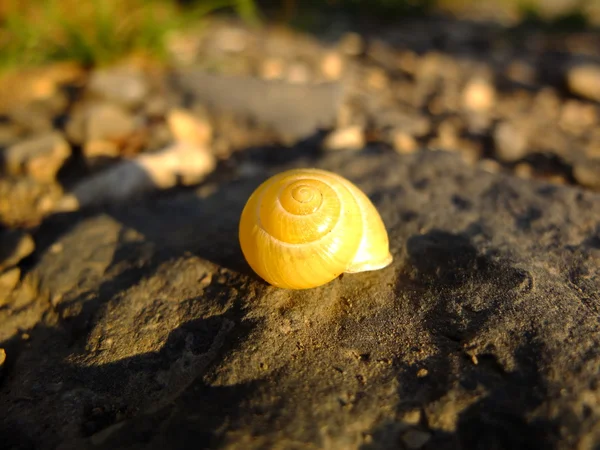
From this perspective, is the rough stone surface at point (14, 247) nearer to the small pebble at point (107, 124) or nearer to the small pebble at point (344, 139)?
the small pebble at point (107, 124)

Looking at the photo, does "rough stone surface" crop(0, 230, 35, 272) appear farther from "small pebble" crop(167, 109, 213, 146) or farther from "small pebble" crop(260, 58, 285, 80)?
"small pebble" crop(260, 58, 285, 80)

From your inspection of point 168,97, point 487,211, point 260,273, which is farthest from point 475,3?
point 260,273

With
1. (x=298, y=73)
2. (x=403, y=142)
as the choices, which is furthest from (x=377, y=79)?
(x=403, y=142)

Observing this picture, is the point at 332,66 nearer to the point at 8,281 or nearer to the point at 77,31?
the point at 77,31

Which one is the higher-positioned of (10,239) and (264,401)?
(264,401)

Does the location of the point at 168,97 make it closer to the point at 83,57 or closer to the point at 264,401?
the point at 83,57

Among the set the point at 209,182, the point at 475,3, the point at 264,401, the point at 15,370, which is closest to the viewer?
the point at 264,401

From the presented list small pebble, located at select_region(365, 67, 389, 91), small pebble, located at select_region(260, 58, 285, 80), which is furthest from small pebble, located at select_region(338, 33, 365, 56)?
small pebble, located at select_region(260, 58, 285, 80)
